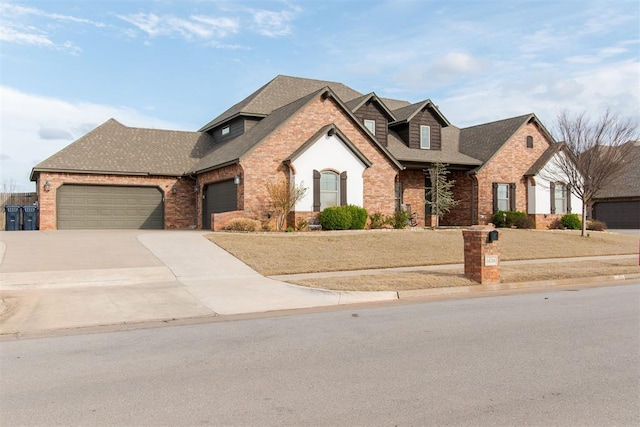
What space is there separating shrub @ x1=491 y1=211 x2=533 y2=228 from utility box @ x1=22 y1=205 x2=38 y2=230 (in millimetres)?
24771

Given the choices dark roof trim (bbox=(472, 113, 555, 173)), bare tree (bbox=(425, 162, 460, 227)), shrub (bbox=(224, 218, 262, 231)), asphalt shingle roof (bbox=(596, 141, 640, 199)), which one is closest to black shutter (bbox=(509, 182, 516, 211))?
dark roof trim (bbox=(472, 113, 555, 173))

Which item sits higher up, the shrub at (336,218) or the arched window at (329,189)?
the arched window at (329,189)

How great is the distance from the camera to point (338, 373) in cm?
600

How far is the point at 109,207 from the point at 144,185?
207 centimetres

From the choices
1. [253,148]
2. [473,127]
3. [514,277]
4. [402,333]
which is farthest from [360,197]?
[402,333]

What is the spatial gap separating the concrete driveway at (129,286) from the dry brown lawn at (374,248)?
0.98 meters

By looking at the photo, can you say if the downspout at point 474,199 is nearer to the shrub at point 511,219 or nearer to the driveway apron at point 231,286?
the shrub at point 511,219

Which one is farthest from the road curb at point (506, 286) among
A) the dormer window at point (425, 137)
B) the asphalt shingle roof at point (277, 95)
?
the asphalt shingle roof at point (277, 95)

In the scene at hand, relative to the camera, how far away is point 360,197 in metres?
25.6

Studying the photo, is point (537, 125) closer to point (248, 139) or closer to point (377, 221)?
point (377, 221)

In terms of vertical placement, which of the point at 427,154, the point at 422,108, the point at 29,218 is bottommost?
the point at 29,218

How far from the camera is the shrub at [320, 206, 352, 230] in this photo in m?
23.5

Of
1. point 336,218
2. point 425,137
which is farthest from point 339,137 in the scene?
point 425,137

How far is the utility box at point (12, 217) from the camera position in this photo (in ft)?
93.6
